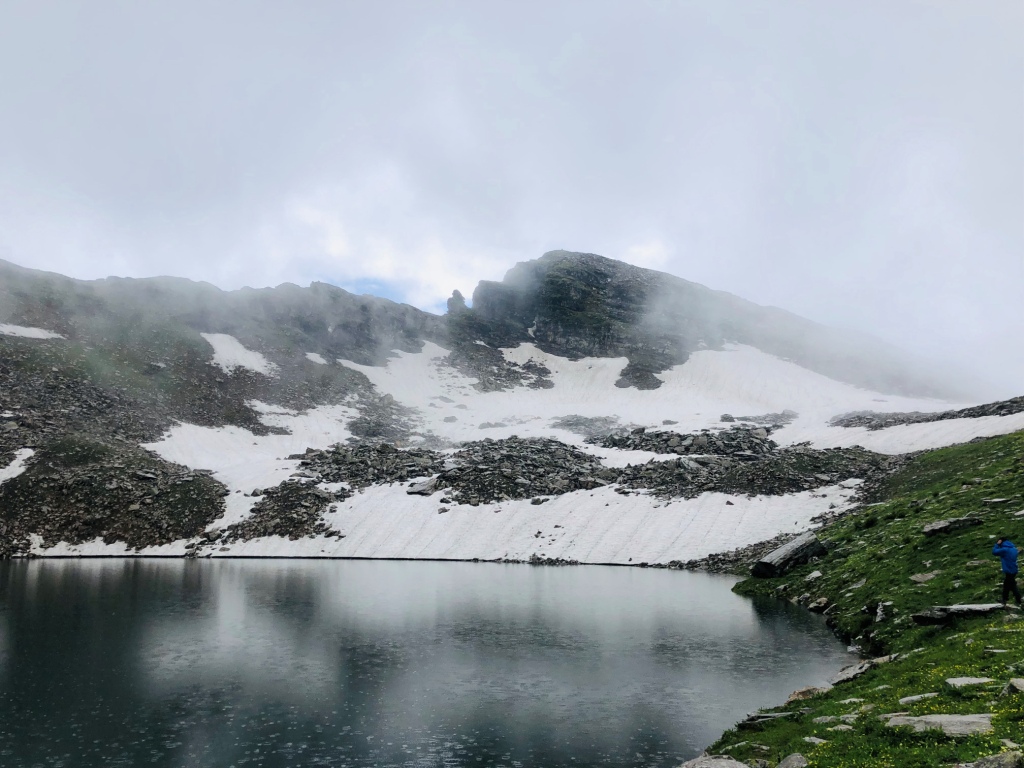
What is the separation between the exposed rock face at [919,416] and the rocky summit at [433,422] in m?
0.63

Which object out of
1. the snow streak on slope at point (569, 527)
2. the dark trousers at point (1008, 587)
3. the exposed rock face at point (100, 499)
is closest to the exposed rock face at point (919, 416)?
the snow streak on slope at point (569, 527)

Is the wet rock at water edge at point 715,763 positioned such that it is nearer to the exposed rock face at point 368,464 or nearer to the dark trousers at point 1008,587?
the dark trousers at point 1008,587

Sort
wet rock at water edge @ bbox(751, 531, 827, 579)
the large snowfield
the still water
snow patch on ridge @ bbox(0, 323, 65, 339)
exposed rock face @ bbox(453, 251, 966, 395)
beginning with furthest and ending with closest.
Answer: exposed rock face @ bbox(453, 251, 966, 395) → snow patch on ridge @ bbox(0, 323, 65, 339) → the large snowfield → wet rock at water edge @ bbox(751, 531, 827, 579) → the still water

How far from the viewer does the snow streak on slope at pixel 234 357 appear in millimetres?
129500

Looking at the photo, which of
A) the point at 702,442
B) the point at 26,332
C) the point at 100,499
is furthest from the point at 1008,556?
the point at 26,332

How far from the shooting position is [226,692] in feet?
84.6

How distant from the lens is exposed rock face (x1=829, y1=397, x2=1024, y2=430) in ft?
259

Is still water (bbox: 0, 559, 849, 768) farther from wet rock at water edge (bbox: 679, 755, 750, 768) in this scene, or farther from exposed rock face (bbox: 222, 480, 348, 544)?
exposed rock face (bbox: 222, 480, 348, 544)

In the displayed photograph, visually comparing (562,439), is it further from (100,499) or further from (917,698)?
(917,698)

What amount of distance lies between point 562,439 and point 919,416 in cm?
5640

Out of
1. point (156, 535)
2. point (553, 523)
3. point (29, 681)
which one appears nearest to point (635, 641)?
point (29, 681)

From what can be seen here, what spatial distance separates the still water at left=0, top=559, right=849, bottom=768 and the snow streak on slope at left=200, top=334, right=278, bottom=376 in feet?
273

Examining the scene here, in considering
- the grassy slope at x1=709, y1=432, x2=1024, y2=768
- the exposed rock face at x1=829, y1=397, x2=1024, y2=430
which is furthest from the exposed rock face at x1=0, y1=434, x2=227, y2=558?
the exposed rock face at x1=829, y1=397, x2=1024, y2=430

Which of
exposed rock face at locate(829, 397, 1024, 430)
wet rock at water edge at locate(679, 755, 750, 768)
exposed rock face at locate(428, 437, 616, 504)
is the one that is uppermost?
exposed rock face at locate(829, 397, 1024, 430)
